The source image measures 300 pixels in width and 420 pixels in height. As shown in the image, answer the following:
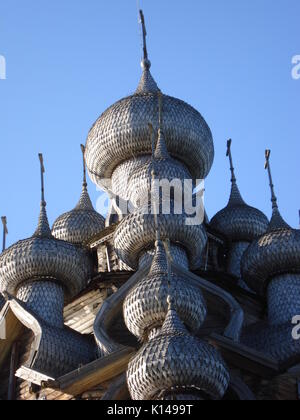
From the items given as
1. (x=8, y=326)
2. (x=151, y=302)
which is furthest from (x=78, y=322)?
(x=151, y=302)

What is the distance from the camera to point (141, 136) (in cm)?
2028

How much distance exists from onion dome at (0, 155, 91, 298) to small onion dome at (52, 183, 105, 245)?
2.66 metres

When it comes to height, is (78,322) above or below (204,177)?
below

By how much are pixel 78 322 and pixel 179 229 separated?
87.7 inches

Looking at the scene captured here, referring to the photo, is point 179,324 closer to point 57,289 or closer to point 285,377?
point 285,377

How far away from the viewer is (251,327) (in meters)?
17.0

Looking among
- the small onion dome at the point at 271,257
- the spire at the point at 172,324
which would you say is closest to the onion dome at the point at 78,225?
the small onion dome at the point at 271,257

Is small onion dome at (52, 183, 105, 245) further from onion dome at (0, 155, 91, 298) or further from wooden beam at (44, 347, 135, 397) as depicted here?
wooden beam at (44, 347, 135, 397)

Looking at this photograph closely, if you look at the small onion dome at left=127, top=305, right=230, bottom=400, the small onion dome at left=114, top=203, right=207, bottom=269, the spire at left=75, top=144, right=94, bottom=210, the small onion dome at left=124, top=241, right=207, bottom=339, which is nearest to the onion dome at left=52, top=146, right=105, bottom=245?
the spire at left=75, top=144, right=94, bottom=210

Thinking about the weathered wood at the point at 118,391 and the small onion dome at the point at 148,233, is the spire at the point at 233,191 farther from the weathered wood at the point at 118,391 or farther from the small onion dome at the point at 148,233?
the weathered wood at the point at 118,391

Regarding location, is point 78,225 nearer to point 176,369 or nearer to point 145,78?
point 145,78

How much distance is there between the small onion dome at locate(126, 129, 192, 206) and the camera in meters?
17.8

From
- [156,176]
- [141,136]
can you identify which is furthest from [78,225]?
[156,176]

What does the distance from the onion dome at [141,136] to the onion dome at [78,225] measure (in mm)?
655
